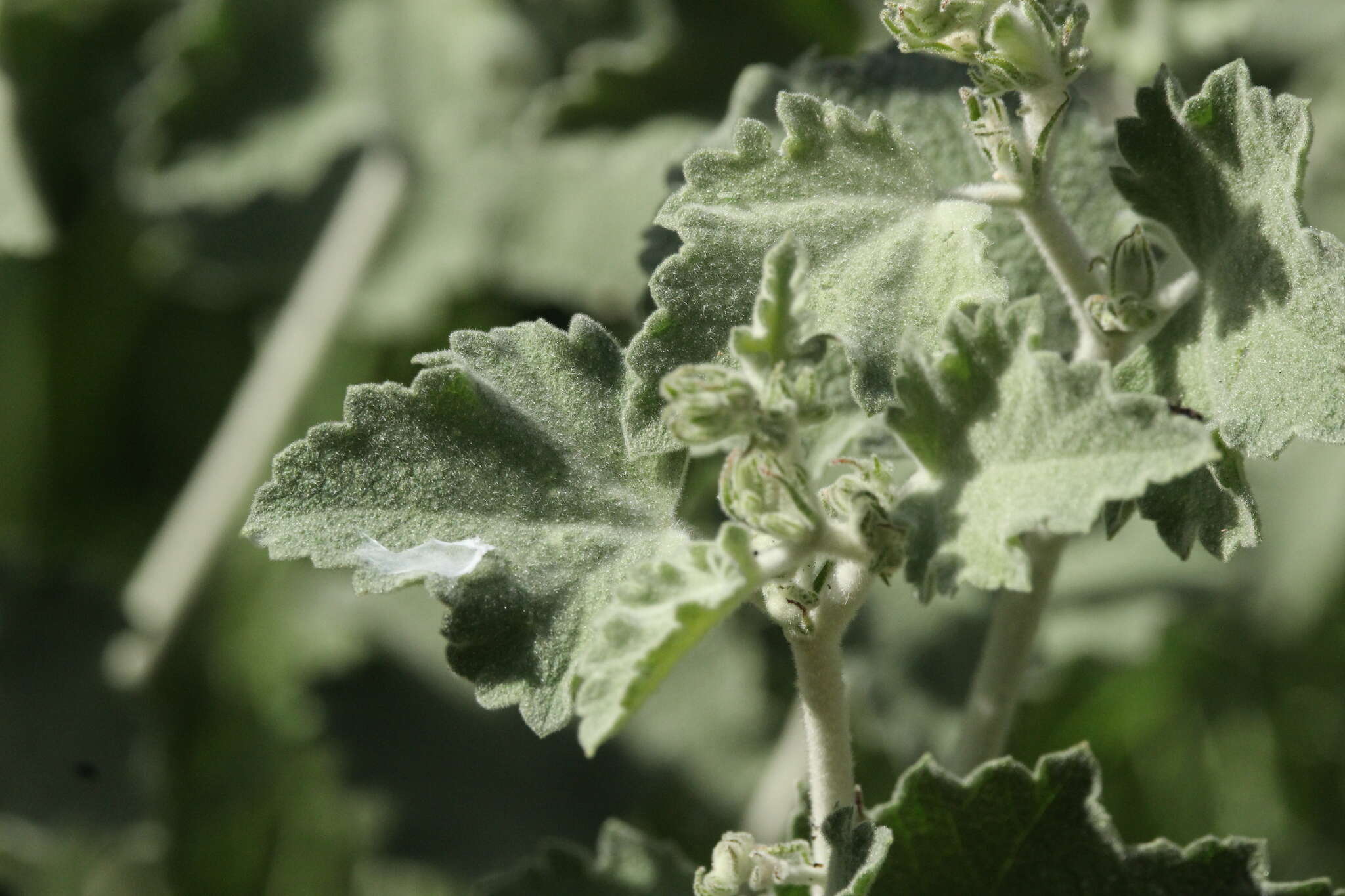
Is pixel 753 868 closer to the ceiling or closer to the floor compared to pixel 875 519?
closer to the floor

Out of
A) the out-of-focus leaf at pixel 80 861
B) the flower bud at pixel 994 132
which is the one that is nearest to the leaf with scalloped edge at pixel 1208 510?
the flower bud at pixel 994 132

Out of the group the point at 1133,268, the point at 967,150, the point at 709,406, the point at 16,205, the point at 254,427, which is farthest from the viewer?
the point at 254,427

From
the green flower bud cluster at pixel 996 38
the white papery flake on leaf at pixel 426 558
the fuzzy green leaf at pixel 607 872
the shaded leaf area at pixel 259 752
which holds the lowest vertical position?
the shaded leaf area at pixel 259 752

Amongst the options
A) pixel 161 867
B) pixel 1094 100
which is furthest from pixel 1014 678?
pixel 161 867

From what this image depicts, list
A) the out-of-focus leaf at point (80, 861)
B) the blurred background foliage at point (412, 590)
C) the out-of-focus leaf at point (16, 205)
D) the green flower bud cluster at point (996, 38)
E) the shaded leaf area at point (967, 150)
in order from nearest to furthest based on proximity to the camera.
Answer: the green flower bud cluster at point (996, 38)
the shaded leaf area at point (967, 150)
the out-of-focus leaf at point (16, 205)
the blurred background foliage at point (412, 590)
the out-of-focus leaf at point (80, 861)

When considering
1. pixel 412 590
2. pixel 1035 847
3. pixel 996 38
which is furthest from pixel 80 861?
pixel 996 38

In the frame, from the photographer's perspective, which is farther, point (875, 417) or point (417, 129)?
point (417, 129)

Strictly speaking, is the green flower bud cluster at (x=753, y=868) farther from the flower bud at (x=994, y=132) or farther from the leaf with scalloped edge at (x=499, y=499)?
the flower bud at (x=994, y=132)

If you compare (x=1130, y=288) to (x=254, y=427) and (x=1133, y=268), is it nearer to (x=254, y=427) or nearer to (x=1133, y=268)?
(x=1133, y=268)
